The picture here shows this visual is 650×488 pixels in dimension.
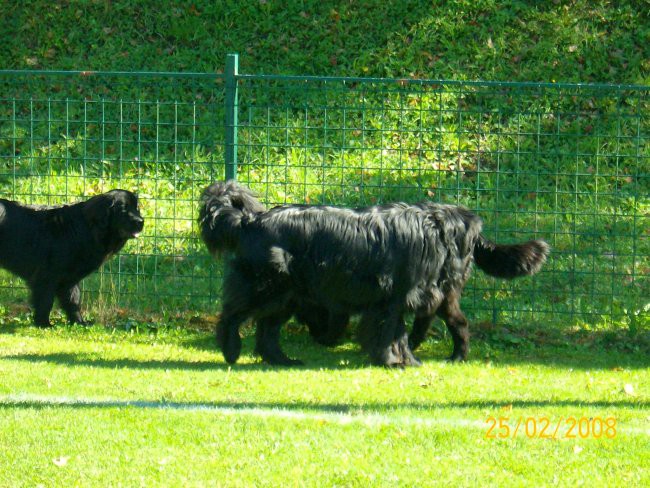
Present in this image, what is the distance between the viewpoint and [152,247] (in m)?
11.3

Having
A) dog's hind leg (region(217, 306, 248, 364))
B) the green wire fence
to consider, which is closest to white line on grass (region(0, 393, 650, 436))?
dog's hind leg (region(217, 306, 248, 364))

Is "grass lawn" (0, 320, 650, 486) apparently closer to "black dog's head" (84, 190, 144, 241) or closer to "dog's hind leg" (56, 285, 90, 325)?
"dog's hind leg" (56, 285, 90, 325)

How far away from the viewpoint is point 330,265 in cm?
844

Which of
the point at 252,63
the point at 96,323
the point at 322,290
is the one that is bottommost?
the point at 96,323

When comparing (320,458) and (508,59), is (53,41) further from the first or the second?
(320,458)

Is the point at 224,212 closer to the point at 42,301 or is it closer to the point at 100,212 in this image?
the point at 100,212

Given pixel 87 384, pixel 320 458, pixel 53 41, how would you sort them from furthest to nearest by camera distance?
1. pixel 53 41
2. pixel 87 384
3. pixel 320 458

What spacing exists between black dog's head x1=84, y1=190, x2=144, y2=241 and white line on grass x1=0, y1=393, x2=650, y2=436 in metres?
2.92

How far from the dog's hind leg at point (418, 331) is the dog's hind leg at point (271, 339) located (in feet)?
4.01

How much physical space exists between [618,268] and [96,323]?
5.76 meters

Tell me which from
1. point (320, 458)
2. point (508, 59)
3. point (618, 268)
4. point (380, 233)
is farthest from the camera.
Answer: point (508, 59)

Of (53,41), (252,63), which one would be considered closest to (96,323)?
(252,63)

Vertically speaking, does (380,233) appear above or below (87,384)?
above

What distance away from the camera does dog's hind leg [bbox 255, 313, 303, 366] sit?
8648 millimetres
